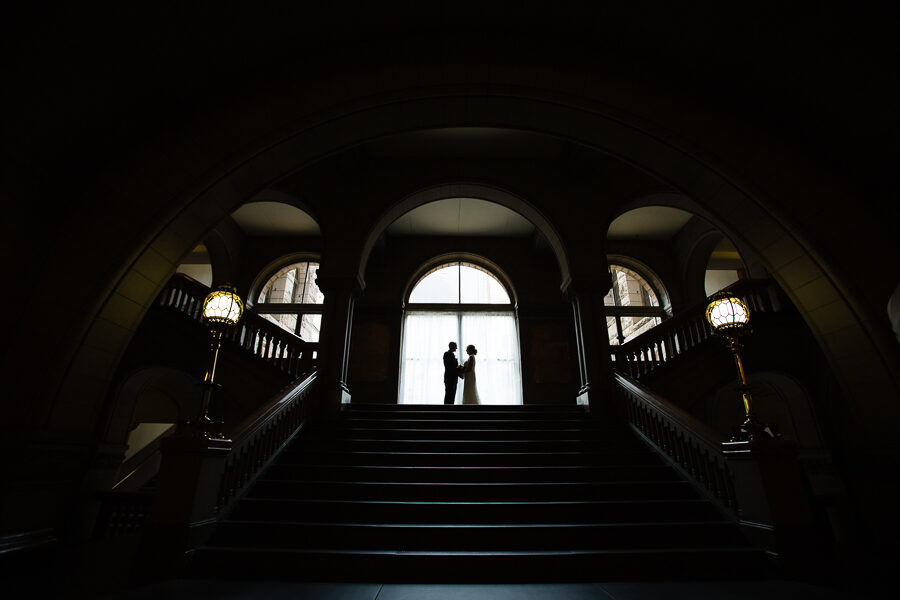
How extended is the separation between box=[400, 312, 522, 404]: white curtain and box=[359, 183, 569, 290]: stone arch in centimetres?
358

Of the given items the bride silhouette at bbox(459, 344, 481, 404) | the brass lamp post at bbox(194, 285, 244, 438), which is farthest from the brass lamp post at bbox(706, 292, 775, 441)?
the bride silhouette at bbox(459, 344, 481, 404)

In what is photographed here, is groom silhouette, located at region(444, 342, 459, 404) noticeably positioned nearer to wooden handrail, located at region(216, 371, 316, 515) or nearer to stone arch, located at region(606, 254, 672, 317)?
wooden handrail, located at region(216, 371, 316, 515)

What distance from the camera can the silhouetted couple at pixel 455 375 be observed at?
831 cm

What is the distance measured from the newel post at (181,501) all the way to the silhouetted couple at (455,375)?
541 cm

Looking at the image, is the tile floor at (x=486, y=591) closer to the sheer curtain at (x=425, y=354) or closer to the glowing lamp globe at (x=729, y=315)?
the glowing lamp globe at (x=729, y=315)

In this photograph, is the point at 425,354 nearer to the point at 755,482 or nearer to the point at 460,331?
the point at 460,331

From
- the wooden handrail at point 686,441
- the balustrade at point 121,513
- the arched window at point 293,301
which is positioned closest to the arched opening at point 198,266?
the arched window at point 293,301

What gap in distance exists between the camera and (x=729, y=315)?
3.75 meters

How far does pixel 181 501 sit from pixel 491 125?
526 cm

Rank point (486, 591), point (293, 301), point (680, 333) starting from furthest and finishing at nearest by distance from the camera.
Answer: point (293, 301), point (680, 333), point (486, 591)

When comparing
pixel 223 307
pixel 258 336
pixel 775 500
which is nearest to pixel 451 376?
pixel 258 336

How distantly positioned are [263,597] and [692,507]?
12.5 feet

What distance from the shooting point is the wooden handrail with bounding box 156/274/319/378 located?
7141 mm

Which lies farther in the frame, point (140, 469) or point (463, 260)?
point (463, 260)
